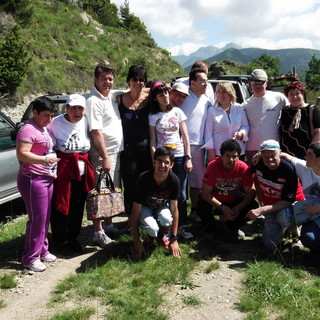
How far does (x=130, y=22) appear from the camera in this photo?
45000 mm

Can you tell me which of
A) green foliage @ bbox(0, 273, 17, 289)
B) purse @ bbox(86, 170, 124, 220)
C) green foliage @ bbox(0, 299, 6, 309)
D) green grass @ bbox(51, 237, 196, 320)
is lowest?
green grass @ bbox(51, 237, 196, 320)

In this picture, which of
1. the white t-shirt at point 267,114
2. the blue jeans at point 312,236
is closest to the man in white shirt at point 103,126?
the white t-shirt at point 267,114

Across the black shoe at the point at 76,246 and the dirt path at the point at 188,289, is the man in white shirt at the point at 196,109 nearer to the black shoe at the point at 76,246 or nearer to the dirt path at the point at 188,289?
the dirt path at the point at 188,289

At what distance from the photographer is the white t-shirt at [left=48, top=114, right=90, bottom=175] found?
378cm

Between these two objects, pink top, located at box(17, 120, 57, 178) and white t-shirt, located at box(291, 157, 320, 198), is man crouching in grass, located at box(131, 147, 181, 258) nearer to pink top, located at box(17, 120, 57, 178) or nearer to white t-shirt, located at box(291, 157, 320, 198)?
pink top, located at box(17, 120, 57, 178)

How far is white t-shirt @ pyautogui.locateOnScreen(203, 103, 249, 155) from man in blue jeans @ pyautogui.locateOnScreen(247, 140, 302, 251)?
21.9 inches

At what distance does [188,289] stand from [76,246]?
4.87 feet

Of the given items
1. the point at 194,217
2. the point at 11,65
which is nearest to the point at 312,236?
the point at 194,217

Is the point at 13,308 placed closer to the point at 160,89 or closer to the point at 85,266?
the point at 85,266

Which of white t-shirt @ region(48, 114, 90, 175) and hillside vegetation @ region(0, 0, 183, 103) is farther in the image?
hillside vegetation @ region(0, 0, 183, 103)

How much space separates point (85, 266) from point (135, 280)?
0.69 metres

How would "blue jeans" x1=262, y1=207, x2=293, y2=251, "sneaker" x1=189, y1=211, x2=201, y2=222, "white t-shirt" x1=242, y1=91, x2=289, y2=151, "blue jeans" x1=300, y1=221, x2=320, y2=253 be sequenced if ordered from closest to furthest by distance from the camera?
"blue jeans" x1=300, y1=221, x2=320, y2=253, "blue jeans" x1=262, y1=207, x2=293, y2=251, "white t-shirt" x1=242, y1=91, x2=289, y2=151, "sneaker" x1=189, y1=211, x2=201, y2=222

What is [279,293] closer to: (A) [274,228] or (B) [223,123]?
(A) [274,228]

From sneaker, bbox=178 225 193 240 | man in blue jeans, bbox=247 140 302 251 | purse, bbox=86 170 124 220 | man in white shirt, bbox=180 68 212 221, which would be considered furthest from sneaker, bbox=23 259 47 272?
man in blue jeans, bbox=247 140 302 251
